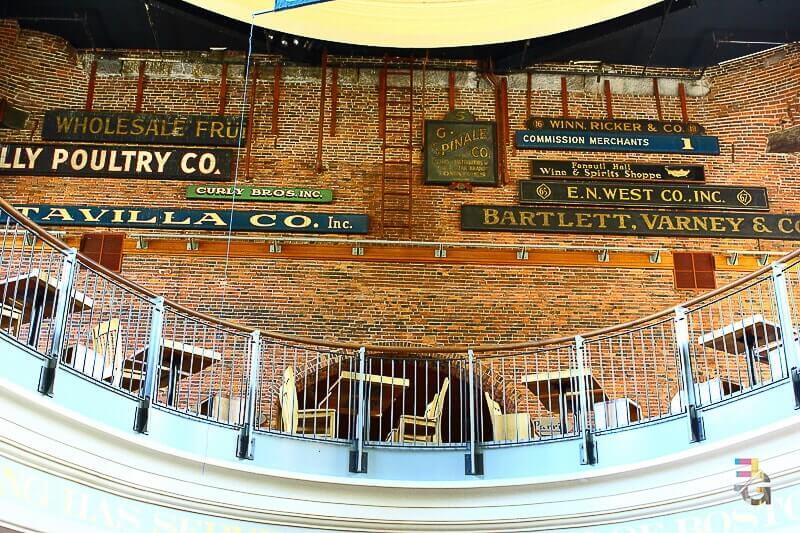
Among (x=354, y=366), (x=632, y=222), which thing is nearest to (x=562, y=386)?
(x=354, y=366)

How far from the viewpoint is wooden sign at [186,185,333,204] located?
1341cm

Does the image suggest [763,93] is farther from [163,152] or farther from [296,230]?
[163,152]

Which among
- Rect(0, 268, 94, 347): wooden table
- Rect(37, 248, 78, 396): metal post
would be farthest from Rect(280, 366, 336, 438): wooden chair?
Rect(37, 248, 78, 396): metal post

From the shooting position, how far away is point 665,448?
24.8ft

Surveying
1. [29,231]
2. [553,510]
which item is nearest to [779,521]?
[553,510]

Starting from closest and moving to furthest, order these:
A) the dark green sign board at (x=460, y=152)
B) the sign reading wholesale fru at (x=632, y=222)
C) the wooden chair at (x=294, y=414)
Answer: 1. the wooden chair at (x=294, y=414)
2. the sign reading wholesale fru at (x=632, y=222)
3. the dark green sign board at (x=460, y=152)

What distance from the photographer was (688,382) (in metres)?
7.47

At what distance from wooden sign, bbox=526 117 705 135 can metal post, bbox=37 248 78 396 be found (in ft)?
27.4

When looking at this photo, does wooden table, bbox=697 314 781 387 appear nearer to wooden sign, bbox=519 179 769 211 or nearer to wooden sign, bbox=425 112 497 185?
wooden sign, bbox=519 179 769 211

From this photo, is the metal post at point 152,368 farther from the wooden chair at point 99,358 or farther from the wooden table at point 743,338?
the wooden table at point 743,338

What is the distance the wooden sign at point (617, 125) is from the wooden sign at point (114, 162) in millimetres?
4576

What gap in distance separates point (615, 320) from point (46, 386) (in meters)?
7.99

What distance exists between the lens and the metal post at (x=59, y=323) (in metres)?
6.72

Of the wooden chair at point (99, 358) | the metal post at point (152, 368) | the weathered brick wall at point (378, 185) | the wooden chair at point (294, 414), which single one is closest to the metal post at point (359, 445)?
the wooden chair at point (294, 414)
